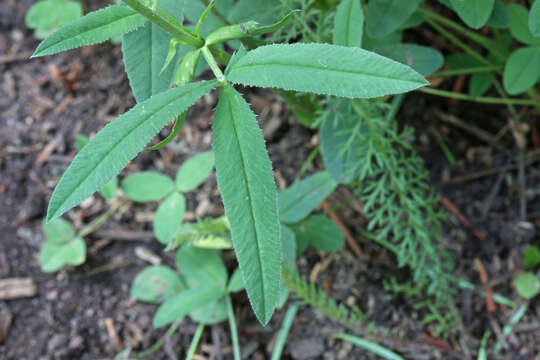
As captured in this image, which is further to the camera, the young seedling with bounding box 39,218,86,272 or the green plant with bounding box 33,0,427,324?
the young seedling with bounding box 39,218,86,272

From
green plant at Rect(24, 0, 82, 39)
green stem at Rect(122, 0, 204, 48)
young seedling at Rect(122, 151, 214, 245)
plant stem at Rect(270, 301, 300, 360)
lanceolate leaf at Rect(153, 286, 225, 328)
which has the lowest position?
plant stem at Rect(270, 301, 300, 360)

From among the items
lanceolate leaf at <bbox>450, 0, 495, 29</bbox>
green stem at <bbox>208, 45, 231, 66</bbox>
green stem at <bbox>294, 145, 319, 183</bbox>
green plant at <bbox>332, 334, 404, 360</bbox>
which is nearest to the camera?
green stem at <bbox>208, 45, 231, 66</bbox>

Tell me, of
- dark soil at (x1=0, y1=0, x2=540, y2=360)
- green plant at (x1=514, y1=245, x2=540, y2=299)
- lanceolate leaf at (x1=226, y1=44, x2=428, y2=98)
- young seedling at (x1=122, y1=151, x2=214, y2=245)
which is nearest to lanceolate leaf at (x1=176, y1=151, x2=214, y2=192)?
young seedling at (x1=122, y1=151, x2=214, y2=245)

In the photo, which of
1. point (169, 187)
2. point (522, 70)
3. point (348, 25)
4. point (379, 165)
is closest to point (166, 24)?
point (348, 25)

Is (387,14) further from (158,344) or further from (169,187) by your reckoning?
(158,344)

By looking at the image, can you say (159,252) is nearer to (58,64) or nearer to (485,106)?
(58,64)

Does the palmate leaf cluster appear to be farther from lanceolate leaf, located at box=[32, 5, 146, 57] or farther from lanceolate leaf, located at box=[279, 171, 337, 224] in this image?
lanceolate leaf, located at box=[32, 5, 146, 57]
